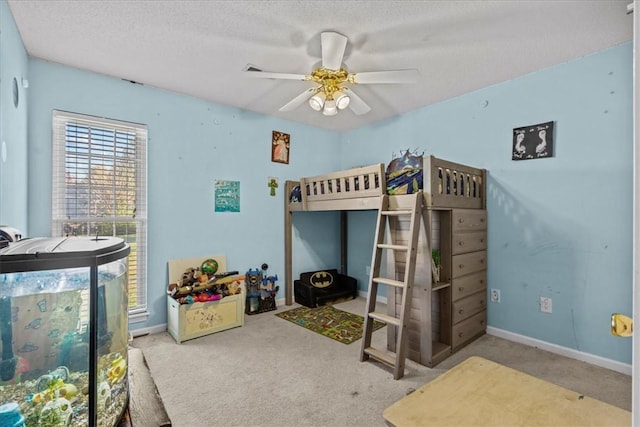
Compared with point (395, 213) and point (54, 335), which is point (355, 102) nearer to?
point (395, 213)

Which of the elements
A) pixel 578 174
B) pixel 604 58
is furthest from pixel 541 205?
pixel 604 58

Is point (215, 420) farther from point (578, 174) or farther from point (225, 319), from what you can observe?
point (578, 174)

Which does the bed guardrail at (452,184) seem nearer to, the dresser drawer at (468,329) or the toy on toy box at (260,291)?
the dresser drawer at (468,329)

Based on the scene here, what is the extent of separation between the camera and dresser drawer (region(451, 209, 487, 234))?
257 centimetres

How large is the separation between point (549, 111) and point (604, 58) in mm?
463

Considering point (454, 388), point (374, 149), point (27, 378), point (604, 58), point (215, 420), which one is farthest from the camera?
point (374, 149)

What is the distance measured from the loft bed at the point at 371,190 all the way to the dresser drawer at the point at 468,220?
6cm

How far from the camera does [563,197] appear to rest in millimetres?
2504

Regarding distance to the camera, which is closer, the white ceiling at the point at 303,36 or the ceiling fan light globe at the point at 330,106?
the white ceiling at the point at 303,36

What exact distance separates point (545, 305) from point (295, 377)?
7.13 ft

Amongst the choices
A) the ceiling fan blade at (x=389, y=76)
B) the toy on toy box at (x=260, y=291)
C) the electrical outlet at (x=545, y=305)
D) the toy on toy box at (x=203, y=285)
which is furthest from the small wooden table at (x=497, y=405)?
the toy on toy box at (x=260, y=291)

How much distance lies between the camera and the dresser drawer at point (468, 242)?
8.45 feet

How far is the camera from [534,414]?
0.93 metres

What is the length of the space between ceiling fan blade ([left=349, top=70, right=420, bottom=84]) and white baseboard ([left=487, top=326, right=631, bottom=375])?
2.40 m
